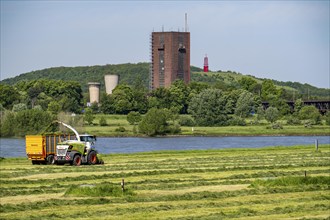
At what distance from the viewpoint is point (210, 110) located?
17300cm

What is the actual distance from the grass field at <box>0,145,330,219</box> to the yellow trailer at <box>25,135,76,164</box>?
0.79 meters

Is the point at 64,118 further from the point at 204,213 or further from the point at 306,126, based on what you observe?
the point at 204,213

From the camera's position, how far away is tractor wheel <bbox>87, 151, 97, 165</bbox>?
2048 inches

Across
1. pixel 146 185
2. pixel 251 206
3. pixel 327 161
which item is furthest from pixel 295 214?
pixel 327 161

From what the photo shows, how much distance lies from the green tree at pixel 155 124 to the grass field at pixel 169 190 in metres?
88.9

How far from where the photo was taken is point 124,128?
152 m

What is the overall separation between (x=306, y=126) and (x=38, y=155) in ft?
379

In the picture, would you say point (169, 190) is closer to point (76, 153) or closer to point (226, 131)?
point (76, 153)

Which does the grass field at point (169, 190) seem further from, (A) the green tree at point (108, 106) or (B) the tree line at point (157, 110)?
(A) the green tree at point (108, 106)

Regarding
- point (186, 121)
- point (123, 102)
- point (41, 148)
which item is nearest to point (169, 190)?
point (41, 148)

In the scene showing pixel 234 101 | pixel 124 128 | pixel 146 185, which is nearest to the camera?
pixel 146 185

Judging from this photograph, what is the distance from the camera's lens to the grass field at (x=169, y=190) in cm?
3127

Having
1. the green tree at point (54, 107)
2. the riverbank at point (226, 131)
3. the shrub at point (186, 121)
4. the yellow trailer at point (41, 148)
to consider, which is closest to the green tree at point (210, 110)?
the shrub at point (186, 121)

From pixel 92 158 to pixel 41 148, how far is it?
3.10 metres
